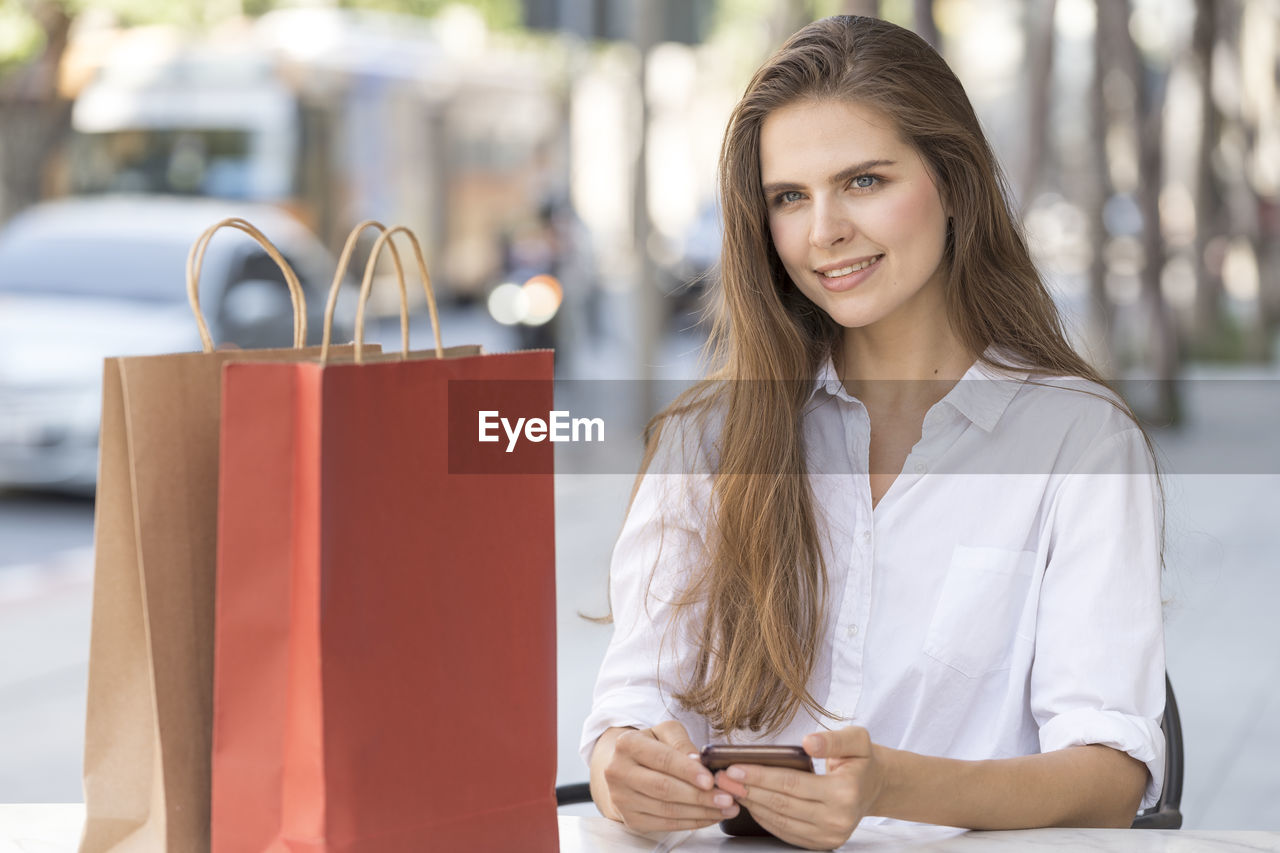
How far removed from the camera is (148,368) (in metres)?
1.40

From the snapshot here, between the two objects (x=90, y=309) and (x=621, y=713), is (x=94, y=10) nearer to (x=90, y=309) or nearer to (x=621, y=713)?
(x=90, y=309)

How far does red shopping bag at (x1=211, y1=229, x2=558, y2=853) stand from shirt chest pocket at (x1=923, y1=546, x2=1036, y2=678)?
767 millimetres

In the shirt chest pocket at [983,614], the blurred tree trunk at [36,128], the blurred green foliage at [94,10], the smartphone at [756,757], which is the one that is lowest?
the smartphone at [756,757]

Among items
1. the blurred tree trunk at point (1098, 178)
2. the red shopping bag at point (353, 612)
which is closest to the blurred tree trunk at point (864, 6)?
the red shopping bag at point (353, 612)

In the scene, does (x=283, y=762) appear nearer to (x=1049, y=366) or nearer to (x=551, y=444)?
(x=551, y=444)

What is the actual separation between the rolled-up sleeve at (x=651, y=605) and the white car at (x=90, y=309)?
6562mm

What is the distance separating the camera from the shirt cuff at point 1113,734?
179 centimetres

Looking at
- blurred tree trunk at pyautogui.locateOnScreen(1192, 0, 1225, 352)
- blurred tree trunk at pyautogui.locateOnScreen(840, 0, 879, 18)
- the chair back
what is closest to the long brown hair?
the chair back

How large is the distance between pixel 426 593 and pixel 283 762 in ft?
0.65

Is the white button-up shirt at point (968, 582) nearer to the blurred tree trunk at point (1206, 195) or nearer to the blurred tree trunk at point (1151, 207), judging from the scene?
the blurred tree trunk at point (1151, 207)

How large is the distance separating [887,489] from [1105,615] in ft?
1.22

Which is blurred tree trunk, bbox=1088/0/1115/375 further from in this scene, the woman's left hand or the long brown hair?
the woman's left hand

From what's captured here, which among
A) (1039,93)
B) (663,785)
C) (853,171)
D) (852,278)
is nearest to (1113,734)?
(663,785)

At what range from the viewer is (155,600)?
139 cm
